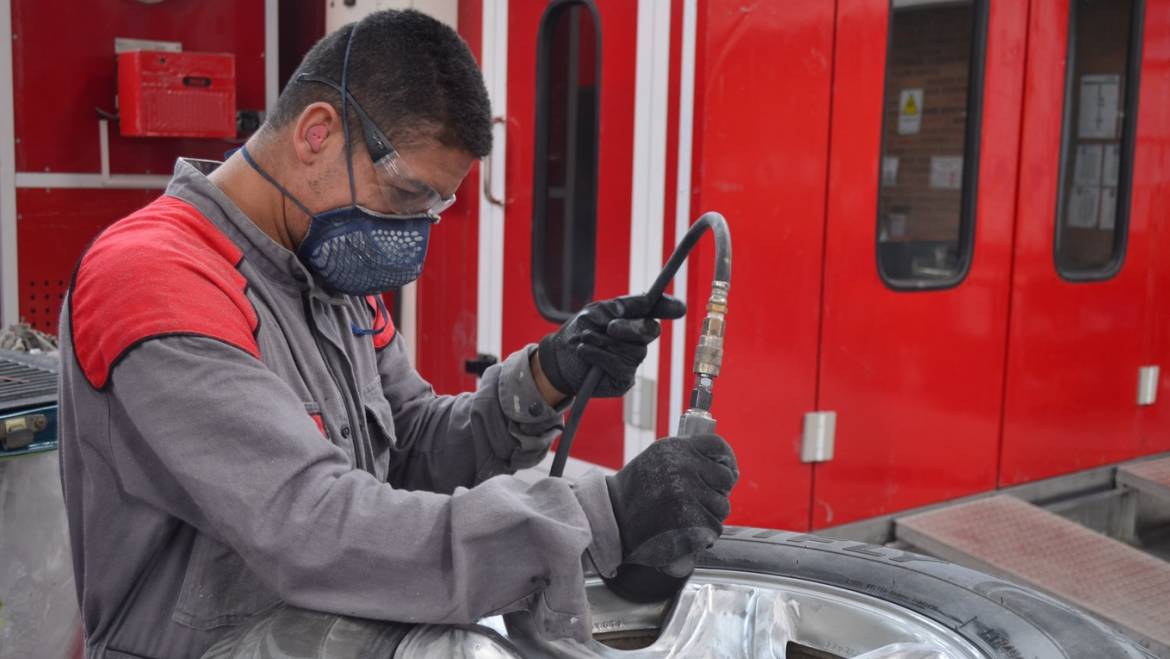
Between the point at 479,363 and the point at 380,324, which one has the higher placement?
the point at 380,324

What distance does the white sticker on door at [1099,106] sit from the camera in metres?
3.90

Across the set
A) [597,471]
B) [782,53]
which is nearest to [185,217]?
[597,471]

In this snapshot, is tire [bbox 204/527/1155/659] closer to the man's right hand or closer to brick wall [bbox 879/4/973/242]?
the man's right hand

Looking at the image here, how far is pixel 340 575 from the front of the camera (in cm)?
125

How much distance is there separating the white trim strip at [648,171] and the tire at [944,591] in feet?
3.66

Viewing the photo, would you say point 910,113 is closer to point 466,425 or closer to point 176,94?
point 176,94

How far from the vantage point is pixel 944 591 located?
1.65 meters

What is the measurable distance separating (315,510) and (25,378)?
3.91 feet

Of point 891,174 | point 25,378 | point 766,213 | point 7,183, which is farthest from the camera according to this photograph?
point 891,174

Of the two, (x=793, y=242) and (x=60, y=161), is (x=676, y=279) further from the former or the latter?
(x=60, y=161)

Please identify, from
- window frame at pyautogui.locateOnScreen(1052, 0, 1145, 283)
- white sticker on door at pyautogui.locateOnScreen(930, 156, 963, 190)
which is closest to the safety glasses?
window frame at pyautogui.locateOnScreen(1052, 0, 1145, 283)

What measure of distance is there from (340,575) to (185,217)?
500 mm

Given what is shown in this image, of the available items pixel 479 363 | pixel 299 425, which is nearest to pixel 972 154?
pixel 479 363

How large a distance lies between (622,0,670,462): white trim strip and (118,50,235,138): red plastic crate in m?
1.37
